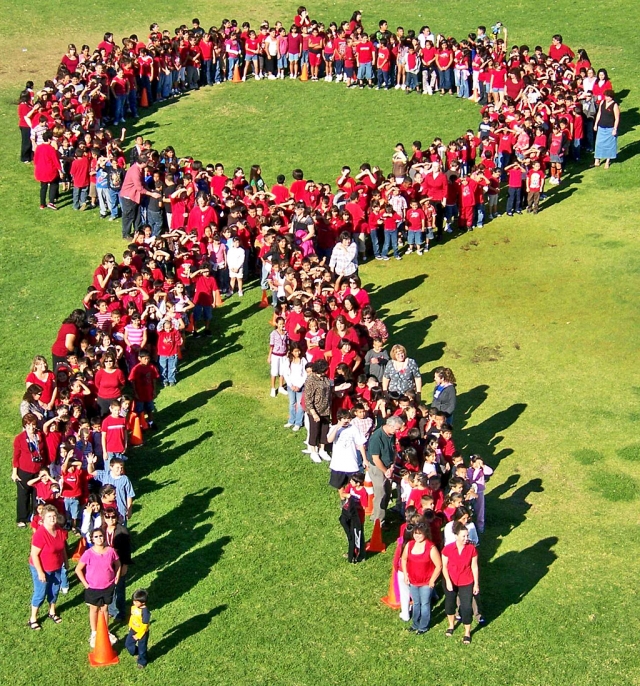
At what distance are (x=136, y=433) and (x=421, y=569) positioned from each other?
6656 millimetres

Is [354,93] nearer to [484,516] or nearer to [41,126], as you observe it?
[41,126]

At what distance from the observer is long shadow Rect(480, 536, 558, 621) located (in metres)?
15.5

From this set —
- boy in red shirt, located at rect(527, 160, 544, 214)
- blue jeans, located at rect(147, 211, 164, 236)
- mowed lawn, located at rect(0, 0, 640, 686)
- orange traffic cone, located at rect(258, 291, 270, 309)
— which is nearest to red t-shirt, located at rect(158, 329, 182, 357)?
mowed lawn, located at rect(0, 0, 640, 686)

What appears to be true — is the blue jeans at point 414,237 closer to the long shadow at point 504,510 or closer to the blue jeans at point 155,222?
the blue jeans at point 155,222

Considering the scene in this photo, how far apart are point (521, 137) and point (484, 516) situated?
44.4 feet

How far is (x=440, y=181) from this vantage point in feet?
86.6

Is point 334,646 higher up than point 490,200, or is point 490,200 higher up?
point 490,200

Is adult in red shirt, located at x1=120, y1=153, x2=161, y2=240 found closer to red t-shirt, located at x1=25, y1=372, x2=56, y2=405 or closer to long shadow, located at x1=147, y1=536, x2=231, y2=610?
red t-shirt, located at x1=25, y1=372, x2=56, y2=405

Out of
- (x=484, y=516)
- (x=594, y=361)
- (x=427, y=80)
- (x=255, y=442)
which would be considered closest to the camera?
(x=484, y=516)

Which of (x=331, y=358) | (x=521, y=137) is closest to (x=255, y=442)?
(x=331, y=358)

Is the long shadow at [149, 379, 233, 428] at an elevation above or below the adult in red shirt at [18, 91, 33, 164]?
below

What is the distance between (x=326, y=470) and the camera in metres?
18.7

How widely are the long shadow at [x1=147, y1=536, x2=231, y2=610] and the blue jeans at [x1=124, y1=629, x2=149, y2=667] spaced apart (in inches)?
44.6

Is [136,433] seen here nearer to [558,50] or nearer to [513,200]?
[513,200]
